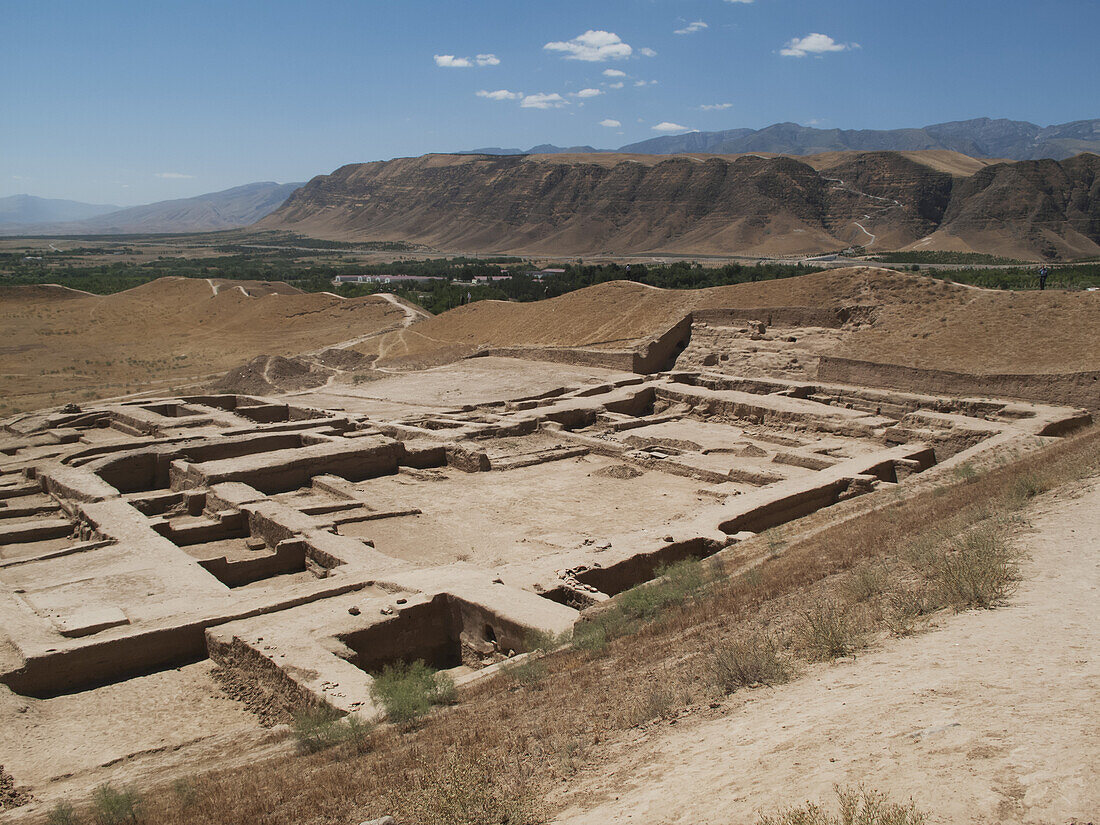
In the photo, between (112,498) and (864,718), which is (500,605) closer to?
(864,718)

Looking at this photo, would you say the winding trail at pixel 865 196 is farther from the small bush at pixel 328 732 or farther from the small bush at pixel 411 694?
the small bush at pixel 328 732

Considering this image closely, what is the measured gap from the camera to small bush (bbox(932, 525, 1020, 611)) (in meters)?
5.24

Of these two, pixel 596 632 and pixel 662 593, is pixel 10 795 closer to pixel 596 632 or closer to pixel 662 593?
pixel 596 632

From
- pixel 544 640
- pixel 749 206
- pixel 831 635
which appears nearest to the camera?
pixel 831 635

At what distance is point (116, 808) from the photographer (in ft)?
15.3

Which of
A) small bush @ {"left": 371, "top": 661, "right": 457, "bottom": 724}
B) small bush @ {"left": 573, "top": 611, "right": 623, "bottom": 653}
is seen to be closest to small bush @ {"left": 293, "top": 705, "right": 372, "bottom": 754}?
small bush @ {"left": 371, "top": 661, "right": 457, "bottom": 724}

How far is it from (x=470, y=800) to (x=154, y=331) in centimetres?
4388

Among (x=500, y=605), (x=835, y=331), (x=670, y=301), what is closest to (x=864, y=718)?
(x=500, y=605)

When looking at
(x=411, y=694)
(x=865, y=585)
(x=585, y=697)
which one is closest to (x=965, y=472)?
(x=865, y=585)

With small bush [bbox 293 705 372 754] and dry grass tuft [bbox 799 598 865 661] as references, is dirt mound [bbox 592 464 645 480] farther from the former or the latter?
small bush [bbox 293 705 372 754]

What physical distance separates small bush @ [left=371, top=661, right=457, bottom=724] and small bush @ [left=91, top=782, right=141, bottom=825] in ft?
5.52

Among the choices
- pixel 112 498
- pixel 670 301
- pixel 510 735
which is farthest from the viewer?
pixel 670 301

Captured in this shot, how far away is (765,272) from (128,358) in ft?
99.7

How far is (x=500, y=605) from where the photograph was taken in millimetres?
7703
